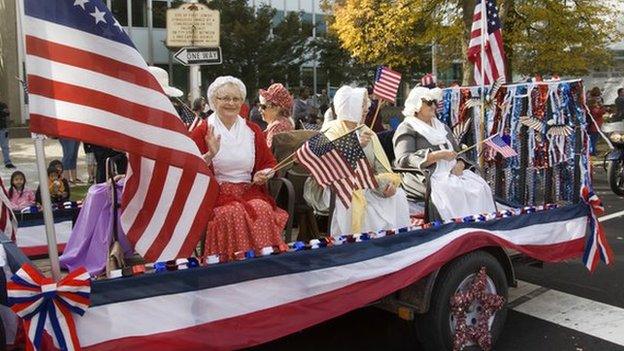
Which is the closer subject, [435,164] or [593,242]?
[593,242]

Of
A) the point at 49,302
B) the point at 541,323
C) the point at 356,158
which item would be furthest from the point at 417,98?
the point at 49,302

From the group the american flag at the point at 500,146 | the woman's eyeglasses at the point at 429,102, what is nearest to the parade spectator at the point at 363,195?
the woman's eyeglasses at the point at 429,102

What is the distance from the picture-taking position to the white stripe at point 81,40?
2568mm

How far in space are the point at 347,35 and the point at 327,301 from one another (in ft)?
60.3

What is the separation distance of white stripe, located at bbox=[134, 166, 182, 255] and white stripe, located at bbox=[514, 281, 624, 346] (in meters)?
3.13

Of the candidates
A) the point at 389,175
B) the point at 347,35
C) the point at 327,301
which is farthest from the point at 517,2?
the point at 327,301

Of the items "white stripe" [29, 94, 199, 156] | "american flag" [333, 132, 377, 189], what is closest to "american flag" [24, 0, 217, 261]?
"white stripe" [29, 94, 199, 156]

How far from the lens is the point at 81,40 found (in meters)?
2.66

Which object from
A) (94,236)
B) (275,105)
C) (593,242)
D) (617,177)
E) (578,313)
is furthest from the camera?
(617,177)

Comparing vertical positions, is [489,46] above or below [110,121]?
above

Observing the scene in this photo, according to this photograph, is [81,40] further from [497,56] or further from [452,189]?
[497,56]

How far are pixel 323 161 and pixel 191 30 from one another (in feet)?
17.2

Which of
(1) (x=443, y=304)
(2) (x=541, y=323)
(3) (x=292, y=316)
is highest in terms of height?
(3) (x=292, y=316)

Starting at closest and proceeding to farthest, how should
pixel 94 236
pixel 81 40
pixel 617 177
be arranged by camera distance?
1. pixel 81 40
2. pixel 94 236
3. pixel 617 177
